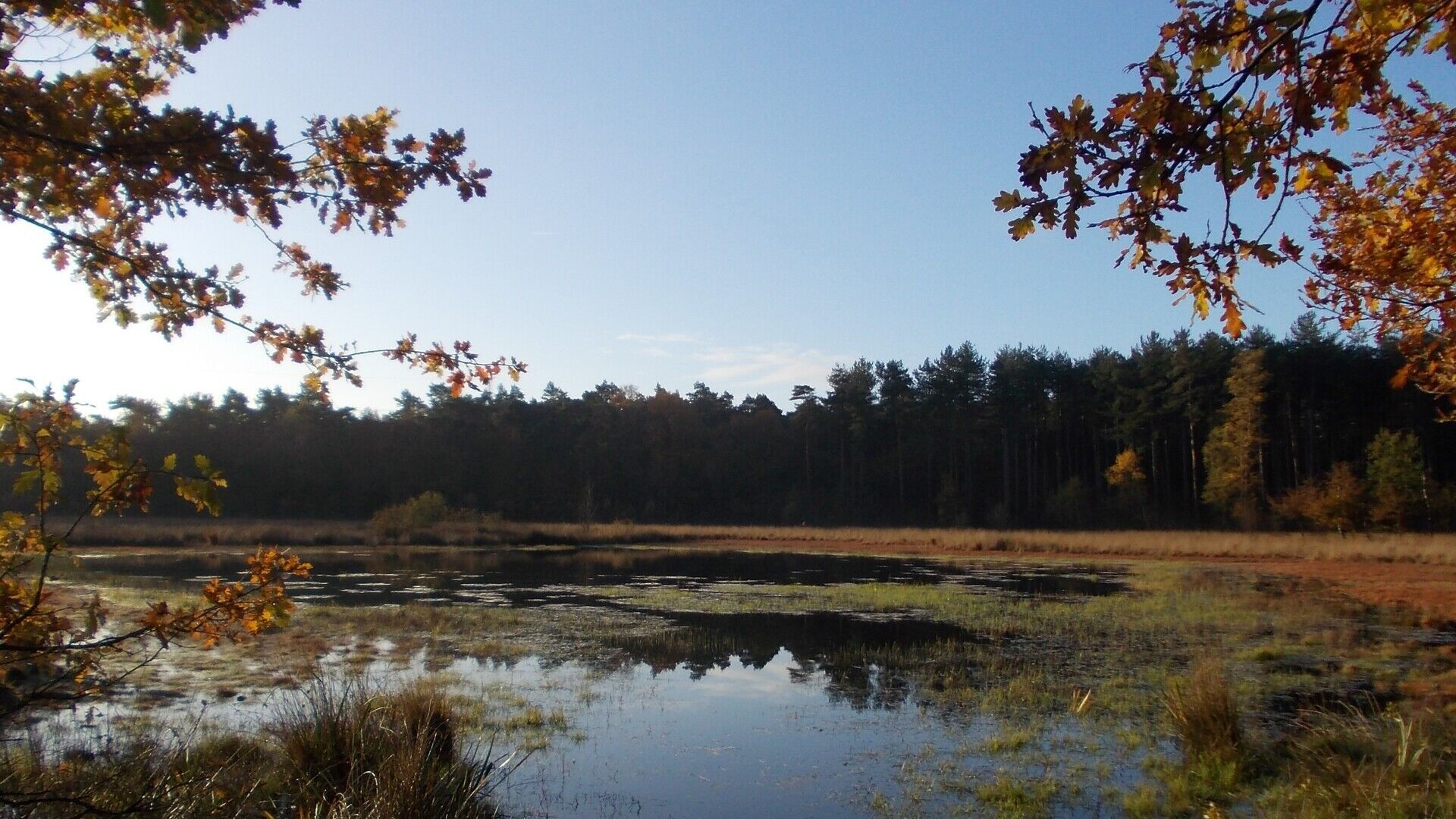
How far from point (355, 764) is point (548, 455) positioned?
247 ft

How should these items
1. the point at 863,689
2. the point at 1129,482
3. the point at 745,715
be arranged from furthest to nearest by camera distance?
1. the point at 1129,482
2. the point at 863,689
3. the point at 745,715

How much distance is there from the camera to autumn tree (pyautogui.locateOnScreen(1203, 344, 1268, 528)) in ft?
168

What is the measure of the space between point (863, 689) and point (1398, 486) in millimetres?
39680

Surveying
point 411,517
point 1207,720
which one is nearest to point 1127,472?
point 411,517

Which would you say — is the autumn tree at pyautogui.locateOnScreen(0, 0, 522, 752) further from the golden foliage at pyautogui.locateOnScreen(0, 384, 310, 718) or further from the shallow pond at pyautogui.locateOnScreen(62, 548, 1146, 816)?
the shallow pond at pyautogui.locateOnScreen(62, 548, 1146, 816)

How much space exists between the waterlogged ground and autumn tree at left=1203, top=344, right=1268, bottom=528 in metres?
30.7

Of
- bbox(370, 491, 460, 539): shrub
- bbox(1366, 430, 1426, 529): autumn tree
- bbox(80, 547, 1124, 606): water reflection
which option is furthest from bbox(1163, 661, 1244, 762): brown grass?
bbox(370, 491, 460, 539): shrub

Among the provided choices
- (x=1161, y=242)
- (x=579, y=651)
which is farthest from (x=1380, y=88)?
(x=579, y=651)

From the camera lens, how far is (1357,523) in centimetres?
4038

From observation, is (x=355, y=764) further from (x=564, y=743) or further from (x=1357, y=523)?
(x=1357, y=523)

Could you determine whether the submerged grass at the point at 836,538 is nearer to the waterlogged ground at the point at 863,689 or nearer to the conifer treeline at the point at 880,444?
the conifer treeline at the point at 880,444

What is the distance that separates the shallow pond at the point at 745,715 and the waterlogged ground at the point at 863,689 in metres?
0.04

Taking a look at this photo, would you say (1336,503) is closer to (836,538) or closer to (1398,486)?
(1398,486)

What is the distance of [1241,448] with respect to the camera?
5128 cm
